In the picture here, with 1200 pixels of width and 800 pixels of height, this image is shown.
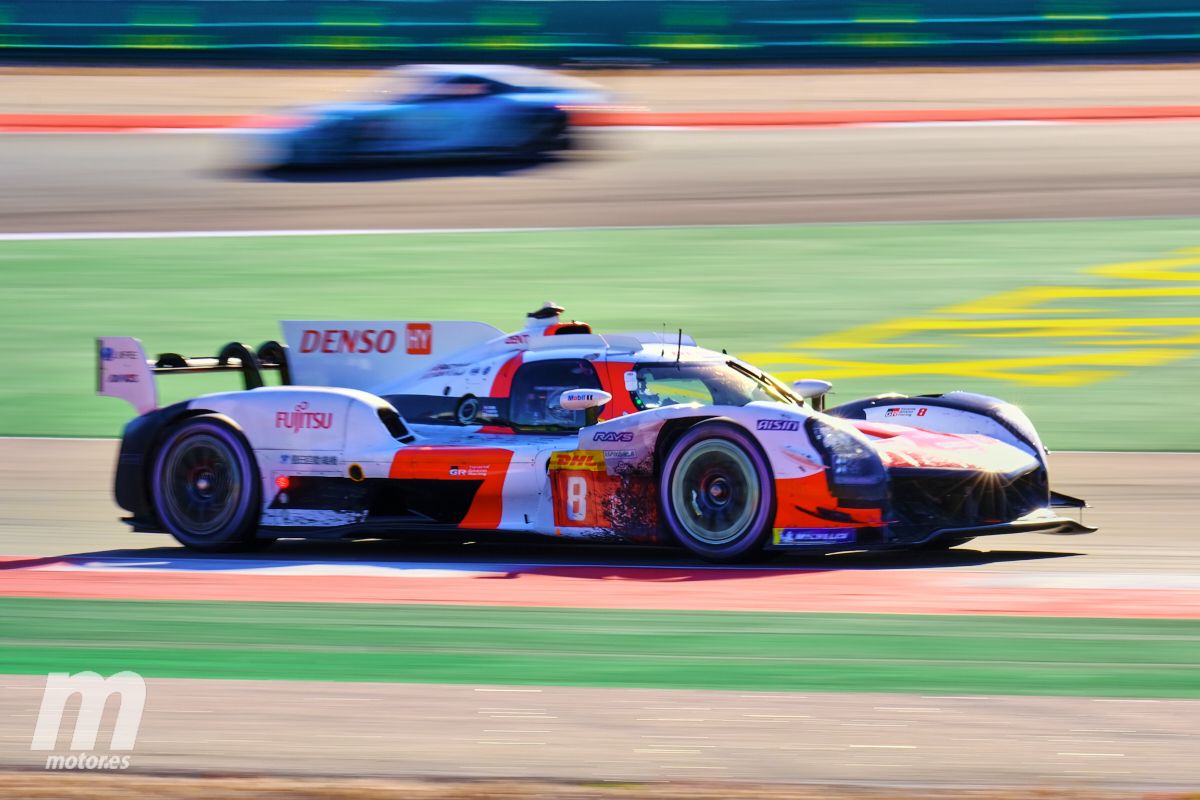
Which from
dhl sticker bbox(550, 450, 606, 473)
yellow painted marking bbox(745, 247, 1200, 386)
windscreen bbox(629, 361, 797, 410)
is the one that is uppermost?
yellow painted marking bbox(745, 247, 1200, 386)

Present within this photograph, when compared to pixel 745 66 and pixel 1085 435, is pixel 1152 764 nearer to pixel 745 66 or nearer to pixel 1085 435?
pixel 1085 435

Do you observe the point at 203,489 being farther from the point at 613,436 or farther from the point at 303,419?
the point at 613,436

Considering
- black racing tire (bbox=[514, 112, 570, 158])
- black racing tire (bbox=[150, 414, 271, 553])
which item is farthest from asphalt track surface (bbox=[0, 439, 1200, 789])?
black racing tire (bbox=[514, 112, 570, 158])

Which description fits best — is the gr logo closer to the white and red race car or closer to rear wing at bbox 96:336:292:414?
the white and red race car

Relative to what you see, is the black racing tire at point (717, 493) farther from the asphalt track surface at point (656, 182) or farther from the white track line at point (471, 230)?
the asphalt track surface at point (656, 182)

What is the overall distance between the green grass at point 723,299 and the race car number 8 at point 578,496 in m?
4.64

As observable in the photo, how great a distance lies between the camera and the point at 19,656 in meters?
6.55

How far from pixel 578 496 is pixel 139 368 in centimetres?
277

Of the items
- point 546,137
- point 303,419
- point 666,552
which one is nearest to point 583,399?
point 666,552

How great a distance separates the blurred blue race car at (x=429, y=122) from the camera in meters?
19.8

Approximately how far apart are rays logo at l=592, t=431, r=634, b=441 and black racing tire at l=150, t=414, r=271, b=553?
1.94 metres

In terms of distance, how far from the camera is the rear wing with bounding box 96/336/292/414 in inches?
380

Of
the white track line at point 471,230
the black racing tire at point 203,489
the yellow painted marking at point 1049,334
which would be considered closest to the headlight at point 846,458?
the black racing tire at point 203,489

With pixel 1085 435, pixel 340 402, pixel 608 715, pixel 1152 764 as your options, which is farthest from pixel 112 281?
pixel 1152 764
